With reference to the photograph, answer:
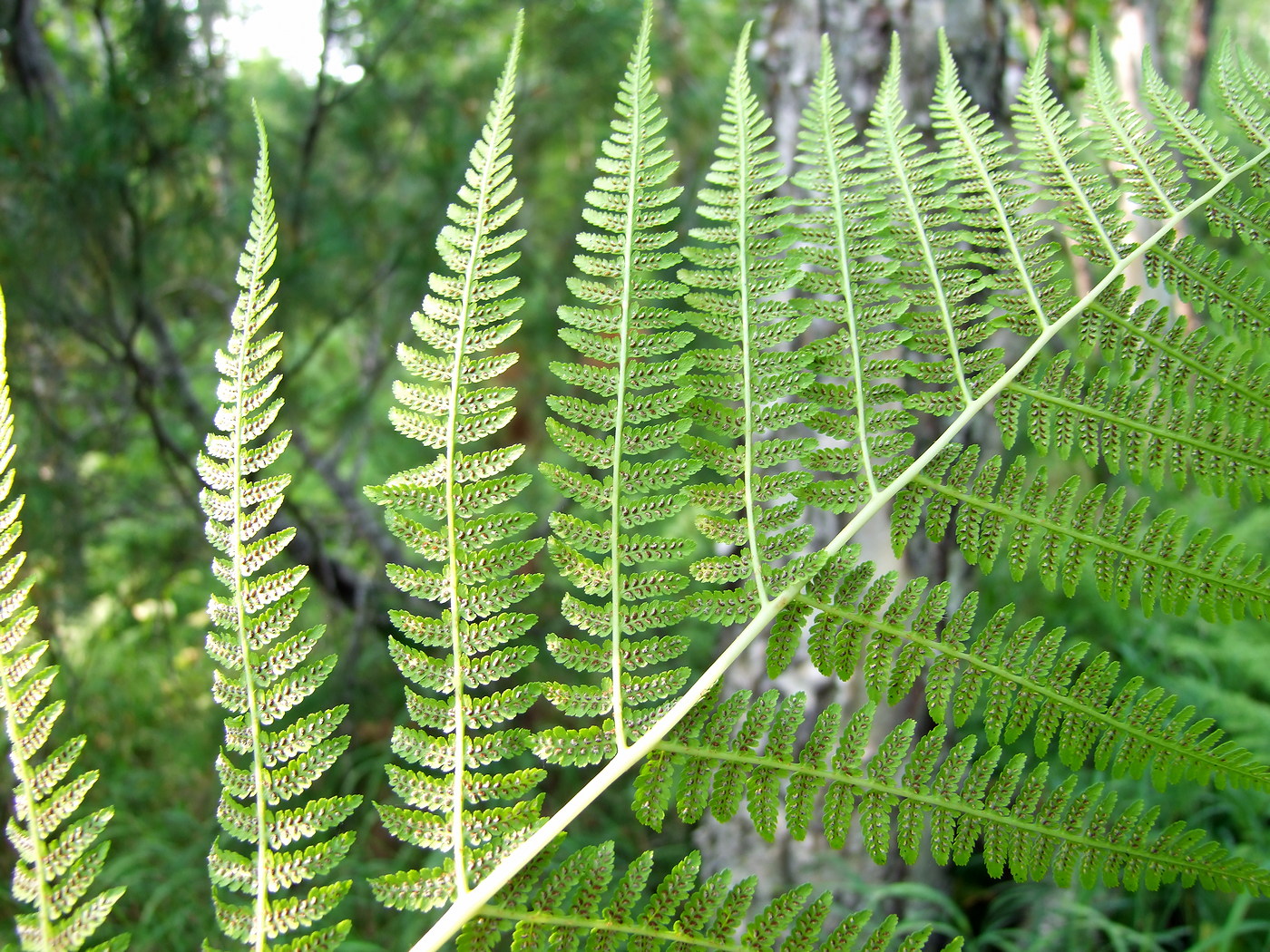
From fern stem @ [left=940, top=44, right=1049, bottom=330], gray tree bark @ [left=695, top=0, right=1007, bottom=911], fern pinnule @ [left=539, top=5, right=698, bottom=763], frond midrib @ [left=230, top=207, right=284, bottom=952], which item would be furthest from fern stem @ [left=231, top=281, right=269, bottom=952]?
gray tree bark @ [left=695, top=0, right=1007, bottom=911]

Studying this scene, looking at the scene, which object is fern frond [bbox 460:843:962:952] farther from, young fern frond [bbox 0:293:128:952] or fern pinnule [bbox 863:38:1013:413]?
fern pinnule [bbox 863:38:1013:413]

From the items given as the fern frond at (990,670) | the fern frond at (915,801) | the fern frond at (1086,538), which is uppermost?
the fern frond at (1086,538)

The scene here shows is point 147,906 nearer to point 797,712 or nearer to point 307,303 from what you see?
point 307,303

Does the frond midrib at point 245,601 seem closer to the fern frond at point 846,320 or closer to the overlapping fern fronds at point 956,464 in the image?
the overlapping fern fronds at point 956,464

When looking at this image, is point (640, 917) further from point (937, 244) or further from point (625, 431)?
point (937, 244)

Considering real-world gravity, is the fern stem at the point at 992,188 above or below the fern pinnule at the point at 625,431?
above

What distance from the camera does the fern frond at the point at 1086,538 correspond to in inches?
31.7

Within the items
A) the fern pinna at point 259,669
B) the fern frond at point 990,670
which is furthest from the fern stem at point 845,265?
the fern pinna at point 259,669

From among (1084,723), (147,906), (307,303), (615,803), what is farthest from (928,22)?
(147,906)

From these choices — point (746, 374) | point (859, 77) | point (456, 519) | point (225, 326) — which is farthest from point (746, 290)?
point (225, 326)

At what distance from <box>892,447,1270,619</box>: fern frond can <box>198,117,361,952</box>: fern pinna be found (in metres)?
0.59

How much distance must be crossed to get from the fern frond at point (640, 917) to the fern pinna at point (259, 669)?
15cm

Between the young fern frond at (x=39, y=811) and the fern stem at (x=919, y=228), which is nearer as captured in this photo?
the young fern frond at (x=39, y=811)

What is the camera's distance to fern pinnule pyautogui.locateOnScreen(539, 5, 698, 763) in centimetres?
78
